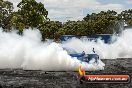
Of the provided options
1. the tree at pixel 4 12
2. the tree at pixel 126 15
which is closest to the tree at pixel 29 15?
the tree at pixel 4 12

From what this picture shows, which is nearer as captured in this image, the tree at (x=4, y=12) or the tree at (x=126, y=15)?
the tree at (x=4, y=12)

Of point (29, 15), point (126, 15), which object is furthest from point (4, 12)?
point (126, 15)

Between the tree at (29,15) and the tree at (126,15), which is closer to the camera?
the tree at (29,15)

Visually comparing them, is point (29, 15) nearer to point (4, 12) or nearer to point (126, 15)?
point (4, 12)

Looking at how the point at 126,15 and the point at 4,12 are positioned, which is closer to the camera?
the point at 4,12

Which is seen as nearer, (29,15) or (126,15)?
(29,15)

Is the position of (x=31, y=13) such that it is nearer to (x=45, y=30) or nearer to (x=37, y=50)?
(x=45, y=30)

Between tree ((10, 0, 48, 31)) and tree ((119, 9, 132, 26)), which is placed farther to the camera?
tree ((119, 9, 132, 26))

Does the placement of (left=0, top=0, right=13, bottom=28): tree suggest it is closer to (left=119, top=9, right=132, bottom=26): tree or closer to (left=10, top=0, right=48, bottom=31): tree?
(left=10, top=0, right=48, bottom=31): tree

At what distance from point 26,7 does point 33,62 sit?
42359mm

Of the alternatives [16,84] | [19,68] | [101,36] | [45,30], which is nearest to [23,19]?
[45,30]

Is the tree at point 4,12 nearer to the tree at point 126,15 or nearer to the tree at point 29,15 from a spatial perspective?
the tree at point 29,15

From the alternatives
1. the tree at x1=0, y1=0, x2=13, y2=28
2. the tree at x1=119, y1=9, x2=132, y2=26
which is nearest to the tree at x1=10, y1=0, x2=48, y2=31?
the tree at x1=0, y1=0, x2=13, y2=28

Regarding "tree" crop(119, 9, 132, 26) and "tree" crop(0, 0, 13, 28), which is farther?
"tree" crop(119, 9, 132, 26)
